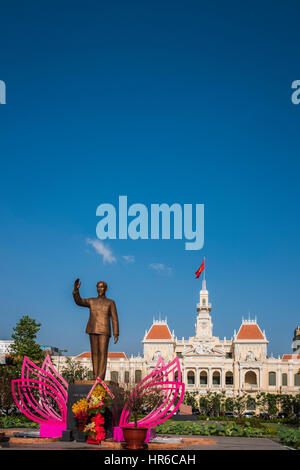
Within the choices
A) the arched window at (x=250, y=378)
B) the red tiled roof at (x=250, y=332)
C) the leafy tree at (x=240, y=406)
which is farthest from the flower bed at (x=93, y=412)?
the arched window at (x=250, y=378)

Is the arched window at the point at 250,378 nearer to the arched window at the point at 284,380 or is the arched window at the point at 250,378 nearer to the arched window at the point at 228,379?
the arched window at the point at 228,379

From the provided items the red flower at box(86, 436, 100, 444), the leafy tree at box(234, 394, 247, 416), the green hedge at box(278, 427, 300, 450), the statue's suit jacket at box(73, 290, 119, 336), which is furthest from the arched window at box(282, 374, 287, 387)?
the red flower at box(86, 436, 100, 444)

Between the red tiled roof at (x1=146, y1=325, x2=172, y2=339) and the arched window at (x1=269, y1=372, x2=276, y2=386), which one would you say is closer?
the arched window at (x1=269, y1=372, x2=276, y2=386)

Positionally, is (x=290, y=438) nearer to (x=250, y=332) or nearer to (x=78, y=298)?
(x=78, y=298)

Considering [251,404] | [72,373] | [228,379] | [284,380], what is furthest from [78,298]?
[228,379]

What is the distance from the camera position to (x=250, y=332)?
Result: 90.4 m

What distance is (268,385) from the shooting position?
8488 cm

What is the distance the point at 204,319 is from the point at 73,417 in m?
81.4

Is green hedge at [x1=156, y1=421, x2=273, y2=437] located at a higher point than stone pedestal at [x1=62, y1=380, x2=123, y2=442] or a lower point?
lower

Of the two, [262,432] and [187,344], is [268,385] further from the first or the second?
[262,432]

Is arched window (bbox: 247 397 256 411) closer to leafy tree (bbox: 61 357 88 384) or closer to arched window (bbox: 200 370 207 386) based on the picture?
arched window (bbox: 200 370 207 386)

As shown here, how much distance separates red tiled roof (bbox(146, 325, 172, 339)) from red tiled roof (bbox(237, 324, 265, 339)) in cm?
1187

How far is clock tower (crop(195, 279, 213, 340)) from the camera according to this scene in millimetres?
93744
